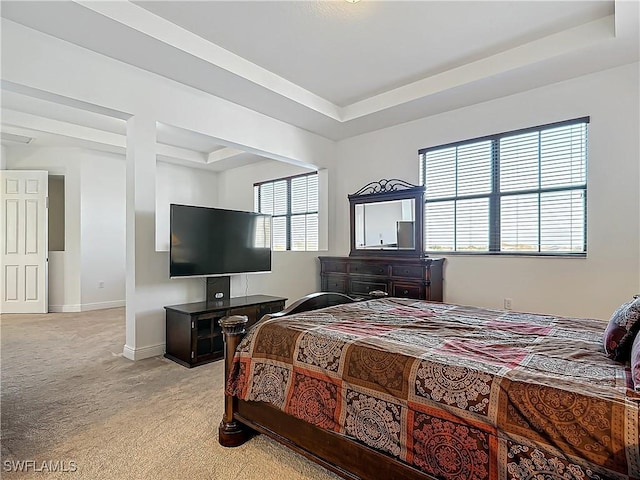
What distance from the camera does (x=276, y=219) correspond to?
22.7 feet

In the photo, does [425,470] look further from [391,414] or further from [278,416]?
[278,416]

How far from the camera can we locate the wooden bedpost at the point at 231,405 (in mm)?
2039

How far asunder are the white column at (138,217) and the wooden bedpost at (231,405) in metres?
1.92

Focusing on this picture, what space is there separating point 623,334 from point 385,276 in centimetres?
316

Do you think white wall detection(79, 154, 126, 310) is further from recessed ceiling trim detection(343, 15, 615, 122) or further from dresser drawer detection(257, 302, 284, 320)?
recessed ceiling trim detection(343, 15, 615, 122)

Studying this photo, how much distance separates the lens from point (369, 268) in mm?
4754

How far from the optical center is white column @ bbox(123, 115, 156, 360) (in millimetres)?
3520

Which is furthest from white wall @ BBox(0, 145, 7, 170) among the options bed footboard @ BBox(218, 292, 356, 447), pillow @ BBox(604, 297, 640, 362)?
pillow @ BBox(604, 297, 640, 362)

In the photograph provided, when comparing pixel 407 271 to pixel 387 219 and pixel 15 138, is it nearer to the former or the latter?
pixel 387 219

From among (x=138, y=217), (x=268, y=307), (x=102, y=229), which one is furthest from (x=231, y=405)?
(x=102, y=229)

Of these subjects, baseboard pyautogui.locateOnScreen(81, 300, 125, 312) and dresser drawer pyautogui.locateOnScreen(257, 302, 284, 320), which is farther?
baseboard pyautogui.locateOnScreen(81, 300, 125, 312)

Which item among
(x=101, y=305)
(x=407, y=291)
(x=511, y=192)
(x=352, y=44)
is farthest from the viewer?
(x=101, y=305)

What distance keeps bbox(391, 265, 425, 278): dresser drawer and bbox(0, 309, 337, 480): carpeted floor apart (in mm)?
2316

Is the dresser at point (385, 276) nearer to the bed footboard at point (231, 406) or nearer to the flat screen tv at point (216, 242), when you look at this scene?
the flat screen tv at point (216, 242)
